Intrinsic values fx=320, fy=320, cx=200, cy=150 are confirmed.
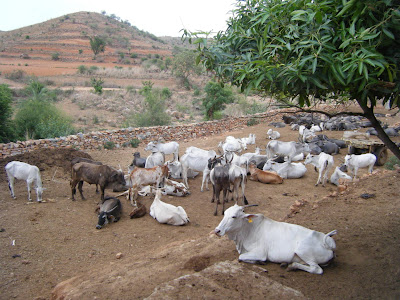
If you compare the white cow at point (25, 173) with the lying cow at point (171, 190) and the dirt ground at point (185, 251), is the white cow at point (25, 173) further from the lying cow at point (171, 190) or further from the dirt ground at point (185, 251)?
the lying cow at point (171, 190)

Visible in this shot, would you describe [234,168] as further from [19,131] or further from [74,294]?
Answer: [19,131]

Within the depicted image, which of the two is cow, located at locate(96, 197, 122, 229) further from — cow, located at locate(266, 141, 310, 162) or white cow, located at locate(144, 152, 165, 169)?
cow, located at locate(266, 141, 310, 162)

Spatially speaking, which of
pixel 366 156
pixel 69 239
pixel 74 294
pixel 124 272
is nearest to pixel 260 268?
pixel 124 272

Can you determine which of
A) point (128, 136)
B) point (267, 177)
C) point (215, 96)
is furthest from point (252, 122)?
point (267, 177)

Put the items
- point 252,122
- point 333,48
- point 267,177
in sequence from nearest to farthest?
point 333,48 → point 267,177 → point 252,122

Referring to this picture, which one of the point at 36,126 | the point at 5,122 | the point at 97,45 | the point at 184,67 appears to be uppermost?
the point at 97,45

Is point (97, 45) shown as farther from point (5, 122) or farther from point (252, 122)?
point (5, 122)

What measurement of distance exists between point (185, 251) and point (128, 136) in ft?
38.5

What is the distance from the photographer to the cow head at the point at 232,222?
4.83m

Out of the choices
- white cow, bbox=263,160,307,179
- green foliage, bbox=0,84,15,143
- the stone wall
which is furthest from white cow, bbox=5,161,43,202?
white cow, bbox=263,160,307,179

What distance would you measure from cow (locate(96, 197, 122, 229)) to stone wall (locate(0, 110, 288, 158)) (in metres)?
6.53

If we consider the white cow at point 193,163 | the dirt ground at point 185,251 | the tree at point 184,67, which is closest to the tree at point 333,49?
the dirt ground at point 185,251

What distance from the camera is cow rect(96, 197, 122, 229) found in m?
7.45

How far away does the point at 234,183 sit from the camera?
329 inches
